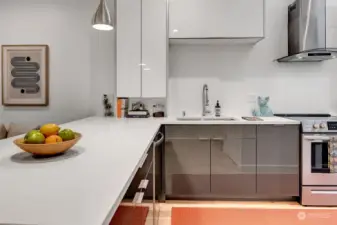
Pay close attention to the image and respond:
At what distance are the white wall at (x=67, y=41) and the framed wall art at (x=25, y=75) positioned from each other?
0.08 metres

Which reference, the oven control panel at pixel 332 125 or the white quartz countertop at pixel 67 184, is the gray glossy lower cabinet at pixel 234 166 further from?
the white quartz countertop at pixel 67 184

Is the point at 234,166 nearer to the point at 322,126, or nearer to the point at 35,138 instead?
the point at 322,126

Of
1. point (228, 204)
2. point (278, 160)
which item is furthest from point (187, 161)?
point (278, 160)

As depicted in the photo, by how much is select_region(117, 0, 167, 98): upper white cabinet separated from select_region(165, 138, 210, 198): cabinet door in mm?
670

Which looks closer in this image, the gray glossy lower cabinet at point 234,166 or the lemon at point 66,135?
the lemon at point 66,135

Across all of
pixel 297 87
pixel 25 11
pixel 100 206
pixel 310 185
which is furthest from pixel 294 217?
pixel 25 11

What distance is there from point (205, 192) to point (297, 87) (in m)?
1.73

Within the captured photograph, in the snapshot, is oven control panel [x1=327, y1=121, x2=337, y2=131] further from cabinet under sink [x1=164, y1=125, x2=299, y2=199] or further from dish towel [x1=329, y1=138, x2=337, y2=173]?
cabinet under sink [x1=164, y1=125, x2=299, y2=199]

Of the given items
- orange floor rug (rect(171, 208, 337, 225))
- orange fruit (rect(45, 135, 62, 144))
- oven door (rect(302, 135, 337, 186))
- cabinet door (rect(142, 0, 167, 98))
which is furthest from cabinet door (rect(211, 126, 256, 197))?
orange fruit (rect(45, 135, 62, 144))

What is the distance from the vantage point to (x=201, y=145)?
3.04 metres

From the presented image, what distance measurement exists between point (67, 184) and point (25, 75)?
328 centimetres

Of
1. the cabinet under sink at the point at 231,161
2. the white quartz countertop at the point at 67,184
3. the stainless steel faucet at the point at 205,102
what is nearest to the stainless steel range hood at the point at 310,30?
the cabinet under sink at the point at 231,161

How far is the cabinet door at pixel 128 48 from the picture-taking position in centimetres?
330

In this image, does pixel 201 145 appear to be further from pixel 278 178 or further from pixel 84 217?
pixel 84 217
